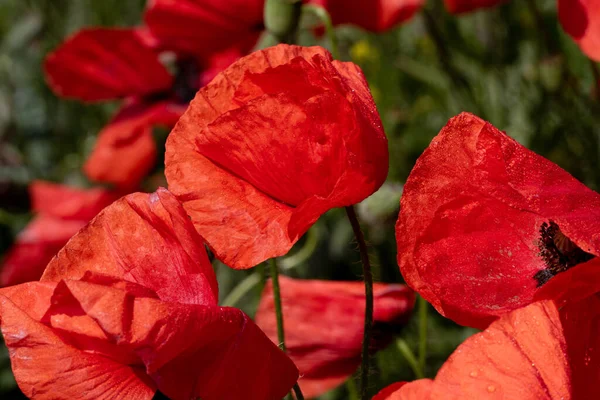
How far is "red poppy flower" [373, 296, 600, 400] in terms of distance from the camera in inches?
18.9

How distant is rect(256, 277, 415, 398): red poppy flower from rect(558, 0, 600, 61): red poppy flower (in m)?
0.26

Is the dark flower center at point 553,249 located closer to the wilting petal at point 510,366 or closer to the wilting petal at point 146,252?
the wilting petal at point 510,366

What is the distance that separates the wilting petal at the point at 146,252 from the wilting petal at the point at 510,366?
14cm

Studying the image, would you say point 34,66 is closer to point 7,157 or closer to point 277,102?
point 7,157

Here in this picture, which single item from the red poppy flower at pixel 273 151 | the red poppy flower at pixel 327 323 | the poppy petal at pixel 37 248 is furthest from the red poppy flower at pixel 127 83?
the red poppy flower at pixel 273 151

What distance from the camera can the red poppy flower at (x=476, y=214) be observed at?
0.52m

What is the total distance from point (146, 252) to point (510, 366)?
22 cm

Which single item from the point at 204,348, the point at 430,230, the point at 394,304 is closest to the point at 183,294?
the point at 204,348

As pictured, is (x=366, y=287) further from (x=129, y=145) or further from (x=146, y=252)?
(x=129, y=145)

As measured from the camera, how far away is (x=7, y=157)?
76.9 inches

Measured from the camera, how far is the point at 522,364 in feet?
1.60

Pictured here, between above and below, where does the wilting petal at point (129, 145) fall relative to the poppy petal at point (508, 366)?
below

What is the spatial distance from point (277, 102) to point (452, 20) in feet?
3.96

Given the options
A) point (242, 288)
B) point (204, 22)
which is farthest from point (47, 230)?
point (242, 288)
